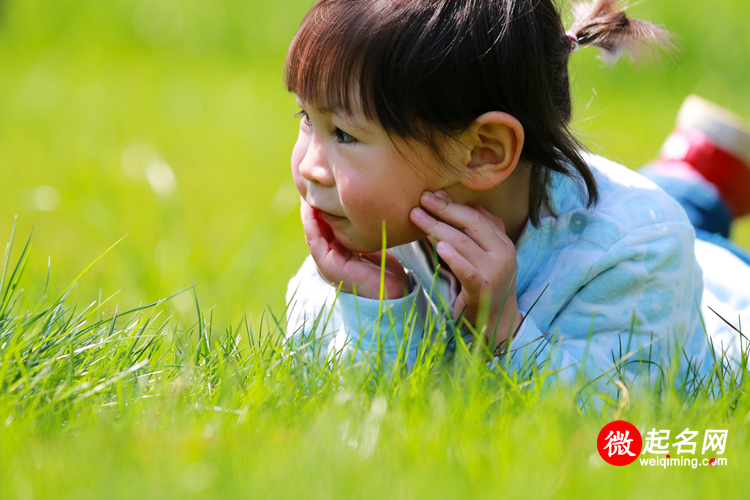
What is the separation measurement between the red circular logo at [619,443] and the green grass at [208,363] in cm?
4

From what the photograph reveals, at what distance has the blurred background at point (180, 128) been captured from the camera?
348 cm

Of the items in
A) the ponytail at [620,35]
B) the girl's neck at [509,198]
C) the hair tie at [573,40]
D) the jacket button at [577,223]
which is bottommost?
the jacket button at [577,223]

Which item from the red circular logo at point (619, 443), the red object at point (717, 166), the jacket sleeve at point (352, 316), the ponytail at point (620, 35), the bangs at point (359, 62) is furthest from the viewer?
the red object at point (717, 166)

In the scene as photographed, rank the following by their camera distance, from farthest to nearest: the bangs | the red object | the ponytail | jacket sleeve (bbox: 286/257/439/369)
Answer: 1. the red object
2. the ponytail
3. jacket sleeve (bbox: 286/257/439/369)
4. the bangs

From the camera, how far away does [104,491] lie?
3.68 feet

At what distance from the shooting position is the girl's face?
1.83 meters

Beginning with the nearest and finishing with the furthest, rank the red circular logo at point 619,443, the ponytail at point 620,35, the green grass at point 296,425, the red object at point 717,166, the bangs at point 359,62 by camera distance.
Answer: the green grass at point 296,425 < the red circular logo at point 619,443 < the bangs at point 359,62 < the ponytail at point 620,35 < the red object at point 717,166

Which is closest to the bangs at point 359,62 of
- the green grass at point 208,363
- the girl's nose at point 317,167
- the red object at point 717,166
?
the girl's nose at point 317,167

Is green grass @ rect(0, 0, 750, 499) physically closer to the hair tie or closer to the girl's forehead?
the hair tie

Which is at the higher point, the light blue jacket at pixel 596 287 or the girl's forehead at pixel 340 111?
the girl's forehead at pixel 340 111

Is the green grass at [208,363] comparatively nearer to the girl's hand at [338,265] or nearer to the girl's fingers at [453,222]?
the girl's hand at [338,265]

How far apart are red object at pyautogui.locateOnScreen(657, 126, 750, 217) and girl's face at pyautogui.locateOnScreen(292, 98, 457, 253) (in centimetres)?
187

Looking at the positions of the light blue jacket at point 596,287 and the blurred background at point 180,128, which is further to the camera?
the blurred background at point 180,128

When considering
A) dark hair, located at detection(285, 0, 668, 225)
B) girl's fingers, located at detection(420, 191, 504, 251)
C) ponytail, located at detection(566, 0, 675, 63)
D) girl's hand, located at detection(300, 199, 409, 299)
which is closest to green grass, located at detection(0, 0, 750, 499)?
ponytail, located at detection(566, 0, 675, 63)
